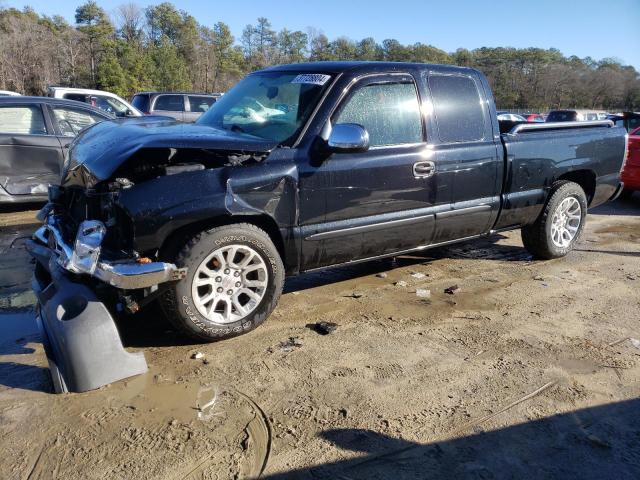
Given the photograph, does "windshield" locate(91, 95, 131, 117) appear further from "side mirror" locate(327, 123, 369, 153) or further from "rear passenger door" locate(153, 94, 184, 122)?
"side mirror" locate(327, 123, 369, 153)

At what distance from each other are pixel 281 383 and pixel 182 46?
7795 cm

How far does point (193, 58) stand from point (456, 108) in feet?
237

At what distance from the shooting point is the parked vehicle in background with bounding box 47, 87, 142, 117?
12695mm

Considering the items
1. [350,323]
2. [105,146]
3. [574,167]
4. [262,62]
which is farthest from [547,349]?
[262,62]

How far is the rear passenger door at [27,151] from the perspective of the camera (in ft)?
23.0

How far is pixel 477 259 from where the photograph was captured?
19.3 ft

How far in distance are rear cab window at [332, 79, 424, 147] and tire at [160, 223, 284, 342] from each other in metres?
1.19

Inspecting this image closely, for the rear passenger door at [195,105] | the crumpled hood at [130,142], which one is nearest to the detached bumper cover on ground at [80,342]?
the crumpled hood at [130,142]

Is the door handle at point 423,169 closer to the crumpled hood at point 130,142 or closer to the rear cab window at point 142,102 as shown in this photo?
the crumpled hood at point 130,142

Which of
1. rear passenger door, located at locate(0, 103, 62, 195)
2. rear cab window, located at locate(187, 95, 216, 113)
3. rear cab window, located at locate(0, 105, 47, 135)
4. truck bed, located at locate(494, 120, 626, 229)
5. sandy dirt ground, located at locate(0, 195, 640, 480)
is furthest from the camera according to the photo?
rear cab window, located at locate(187, 95, 216, 113)

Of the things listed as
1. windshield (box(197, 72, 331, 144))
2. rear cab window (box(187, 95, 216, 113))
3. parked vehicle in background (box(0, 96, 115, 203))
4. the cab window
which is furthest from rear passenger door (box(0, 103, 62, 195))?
rear cab window (box(187, 95, 216, 113))

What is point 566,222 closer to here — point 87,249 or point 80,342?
point 87,249

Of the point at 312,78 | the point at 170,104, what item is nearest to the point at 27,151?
the point at 312,78

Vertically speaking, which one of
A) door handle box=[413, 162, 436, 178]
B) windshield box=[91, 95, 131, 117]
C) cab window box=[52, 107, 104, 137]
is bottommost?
door handle box=[413, 162, 436, 178]
